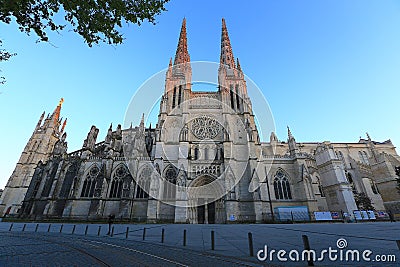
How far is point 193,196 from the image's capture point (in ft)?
68.5

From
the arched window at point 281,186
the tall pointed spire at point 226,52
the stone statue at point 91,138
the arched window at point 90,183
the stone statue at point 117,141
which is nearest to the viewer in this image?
the arched window at point 90,183

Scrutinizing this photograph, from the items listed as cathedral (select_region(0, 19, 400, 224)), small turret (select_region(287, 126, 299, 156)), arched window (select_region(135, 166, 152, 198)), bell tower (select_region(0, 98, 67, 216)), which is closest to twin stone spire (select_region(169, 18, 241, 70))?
cathedral (select_region(0, 19, 400, 224))

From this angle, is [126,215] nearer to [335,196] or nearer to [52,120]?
[335,196]

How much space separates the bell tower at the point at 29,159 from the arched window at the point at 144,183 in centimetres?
2746

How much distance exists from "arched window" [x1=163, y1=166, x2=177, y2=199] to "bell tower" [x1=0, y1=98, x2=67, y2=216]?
30655mm

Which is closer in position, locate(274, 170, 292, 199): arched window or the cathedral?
the cathedral

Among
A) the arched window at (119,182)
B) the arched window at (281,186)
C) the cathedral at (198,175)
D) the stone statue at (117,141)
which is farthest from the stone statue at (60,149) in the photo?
the arched window at (281,186)

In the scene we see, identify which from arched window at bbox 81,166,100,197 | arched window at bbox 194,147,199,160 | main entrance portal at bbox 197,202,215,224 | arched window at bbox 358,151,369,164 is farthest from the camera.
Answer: arched window at bbox 358,151,369,164

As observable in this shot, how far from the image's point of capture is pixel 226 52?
119ft

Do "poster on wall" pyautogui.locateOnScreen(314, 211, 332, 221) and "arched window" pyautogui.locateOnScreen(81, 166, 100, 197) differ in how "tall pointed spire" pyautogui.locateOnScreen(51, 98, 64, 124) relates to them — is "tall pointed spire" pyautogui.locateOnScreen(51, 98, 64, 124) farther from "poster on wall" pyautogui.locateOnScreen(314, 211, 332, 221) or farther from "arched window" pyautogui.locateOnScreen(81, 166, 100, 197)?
Result: "poster on wall" pyautogui.locateOnScreen(314, 211, 332, 221)

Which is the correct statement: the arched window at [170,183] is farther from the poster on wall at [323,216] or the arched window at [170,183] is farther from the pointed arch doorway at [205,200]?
the poster on wall at [323,216]

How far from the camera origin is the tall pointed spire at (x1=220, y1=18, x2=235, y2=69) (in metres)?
34.7

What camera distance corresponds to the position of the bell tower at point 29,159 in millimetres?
32625

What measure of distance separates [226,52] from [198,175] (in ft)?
86.9
